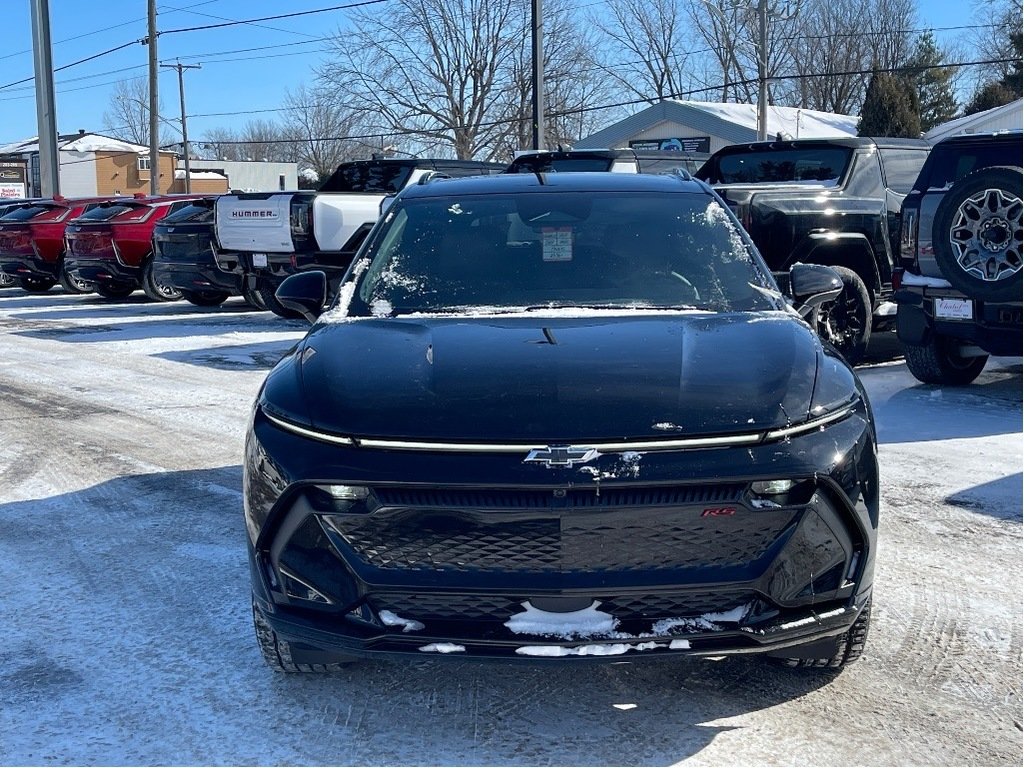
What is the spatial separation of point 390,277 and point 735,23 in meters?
57.8

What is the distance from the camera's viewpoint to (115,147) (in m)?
87.1

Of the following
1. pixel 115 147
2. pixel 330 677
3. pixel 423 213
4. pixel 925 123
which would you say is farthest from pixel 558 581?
pixel 115 147

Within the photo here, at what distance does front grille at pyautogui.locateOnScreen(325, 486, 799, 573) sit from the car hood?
173mm

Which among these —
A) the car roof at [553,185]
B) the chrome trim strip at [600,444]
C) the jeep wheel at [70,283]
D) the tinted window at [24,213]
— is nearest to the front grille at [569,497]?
the chrome trim strip at [600,444]

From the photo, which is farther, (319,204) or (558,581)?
(319,204)

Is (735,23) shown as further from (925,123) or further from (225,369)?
(225,369)

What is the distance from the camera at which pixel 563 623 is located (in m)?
2.84

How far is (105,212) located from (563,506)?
16.2 m

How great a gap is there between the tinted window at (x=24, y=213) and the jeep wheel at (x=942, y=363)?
16.1 m

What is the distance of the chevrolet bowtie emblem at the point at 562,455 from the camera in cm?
283

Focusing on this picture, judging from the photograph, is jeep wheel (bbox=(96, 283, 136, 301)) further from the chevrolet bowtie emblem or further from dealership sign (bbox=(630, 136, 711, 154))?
dealership sign (bbox=(630, 136, 711, 154))

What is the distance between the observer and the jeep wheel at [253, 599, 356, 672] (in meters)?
3.28

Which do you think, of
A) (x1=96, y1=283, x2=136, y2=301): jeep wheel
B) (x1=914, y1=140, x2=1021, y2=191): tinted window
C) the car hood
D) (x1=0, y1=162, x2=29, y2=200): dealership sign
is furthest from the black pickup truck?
(x1=0, y1=162, x2=29, y2=200): dealership sign

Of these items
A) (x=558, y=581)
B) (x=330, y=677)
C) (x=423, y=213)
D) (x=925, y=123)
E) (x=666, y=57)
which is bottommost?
(x=330, y=677)
